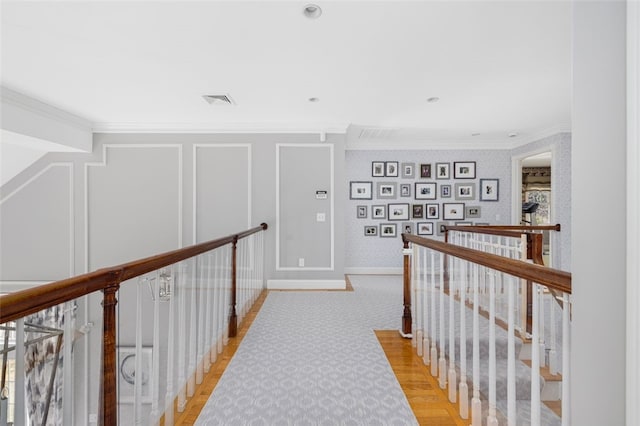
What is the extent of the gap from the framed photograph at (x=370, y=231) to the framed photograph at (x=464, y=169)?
1862 millimetres

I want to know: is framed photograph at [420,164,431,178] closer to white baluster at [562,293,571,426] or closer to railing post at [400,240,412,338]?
railing post at [400,240,412,338]

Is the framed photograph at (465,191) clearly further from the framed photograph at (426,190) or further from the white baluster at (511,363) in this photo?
the white baluster at (511,363)

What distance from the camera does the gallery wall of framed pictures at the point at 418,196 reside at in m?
5.69

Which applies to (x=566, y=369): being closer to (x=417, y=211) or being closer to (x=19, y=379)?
(x=19, y=379)

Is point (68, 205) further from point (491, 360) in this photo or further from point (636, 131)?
point (636, 131)

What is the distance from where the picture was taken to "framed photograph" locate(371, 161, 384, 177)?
5.71 metres

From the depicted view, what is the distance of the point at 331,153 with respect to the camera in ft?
14.7

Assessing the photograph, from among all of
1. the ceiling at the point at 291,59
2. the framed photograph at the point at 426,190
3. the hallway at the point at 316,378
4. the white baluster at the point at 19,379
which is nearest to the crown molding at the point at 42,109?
the ceiling at the point at 291,59

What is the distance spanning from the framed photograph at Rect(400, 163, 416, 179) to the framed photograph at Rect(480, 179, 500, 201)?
1.34 meters

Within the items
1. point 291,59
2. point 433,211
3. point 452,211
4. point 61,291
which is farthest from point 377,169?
point 61,291

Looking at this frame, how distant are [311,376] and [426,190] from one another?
182 inches

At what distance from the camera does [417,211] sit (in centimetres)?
575

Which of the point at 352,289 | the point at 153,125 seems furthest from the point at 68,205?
the point at 352,289

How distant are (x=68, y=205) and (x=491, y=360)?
5.68m
